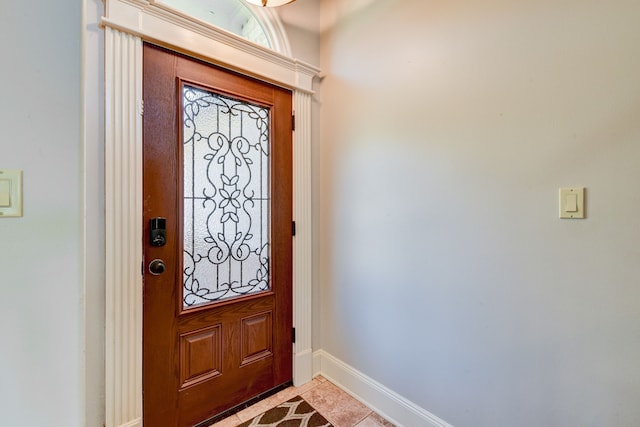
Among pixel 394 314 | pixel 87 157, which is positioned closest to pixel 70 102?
pixel 87 157

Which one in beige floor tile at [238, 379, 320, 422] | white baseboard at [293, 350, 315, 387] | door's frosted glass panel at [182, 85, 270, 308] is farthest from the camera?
white baseboard at [293, 350, 315, 387]

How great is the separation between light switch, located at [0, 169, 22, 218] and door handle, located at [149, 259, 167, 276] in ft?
2.14

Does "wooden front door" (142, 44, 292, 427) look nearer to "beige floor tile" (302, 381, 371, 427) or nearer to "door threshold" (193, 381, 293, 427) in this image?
"door threshold" (193, 381, 293, 427)

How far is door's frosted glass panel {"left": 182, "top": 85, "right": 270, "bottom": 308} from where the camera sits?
1.47 m

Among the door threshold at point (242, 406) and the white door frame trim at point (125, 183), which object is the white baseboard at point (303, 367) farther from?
the white door frame trim at point (125, 183)

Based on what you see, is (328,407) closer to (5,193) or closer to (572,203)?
(572,203)

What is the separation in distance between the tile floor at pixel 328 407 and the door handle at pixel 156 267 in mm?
923

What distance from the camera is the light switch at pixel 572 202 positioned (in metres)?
0.98

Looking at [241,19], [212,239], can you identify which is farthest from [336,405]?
Answer: [241,19]

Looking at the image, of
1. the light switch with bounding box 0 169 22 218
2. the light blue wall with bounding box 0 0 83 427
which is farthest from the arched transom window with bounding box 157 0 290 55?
the light switch with bounding box 0 169 22 218

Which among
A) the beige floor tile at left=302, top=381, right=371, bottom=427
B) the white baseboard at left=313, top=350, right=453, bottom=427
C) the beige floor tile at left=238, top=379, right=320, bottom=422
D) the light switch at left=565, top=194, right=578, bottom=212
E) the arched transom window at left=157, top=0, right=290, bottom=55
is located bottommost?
the beige floor tile at left=302, top=381, right=371, bottom=427

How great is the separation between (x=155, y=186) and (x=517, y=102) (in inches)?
65.7

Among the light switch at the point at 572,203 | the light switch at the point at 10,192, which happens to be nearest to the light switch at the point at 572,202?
the light switch at the point at 572,203

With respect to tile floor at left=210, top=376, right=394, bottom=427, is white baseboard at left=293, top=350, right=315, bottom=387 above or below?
above
